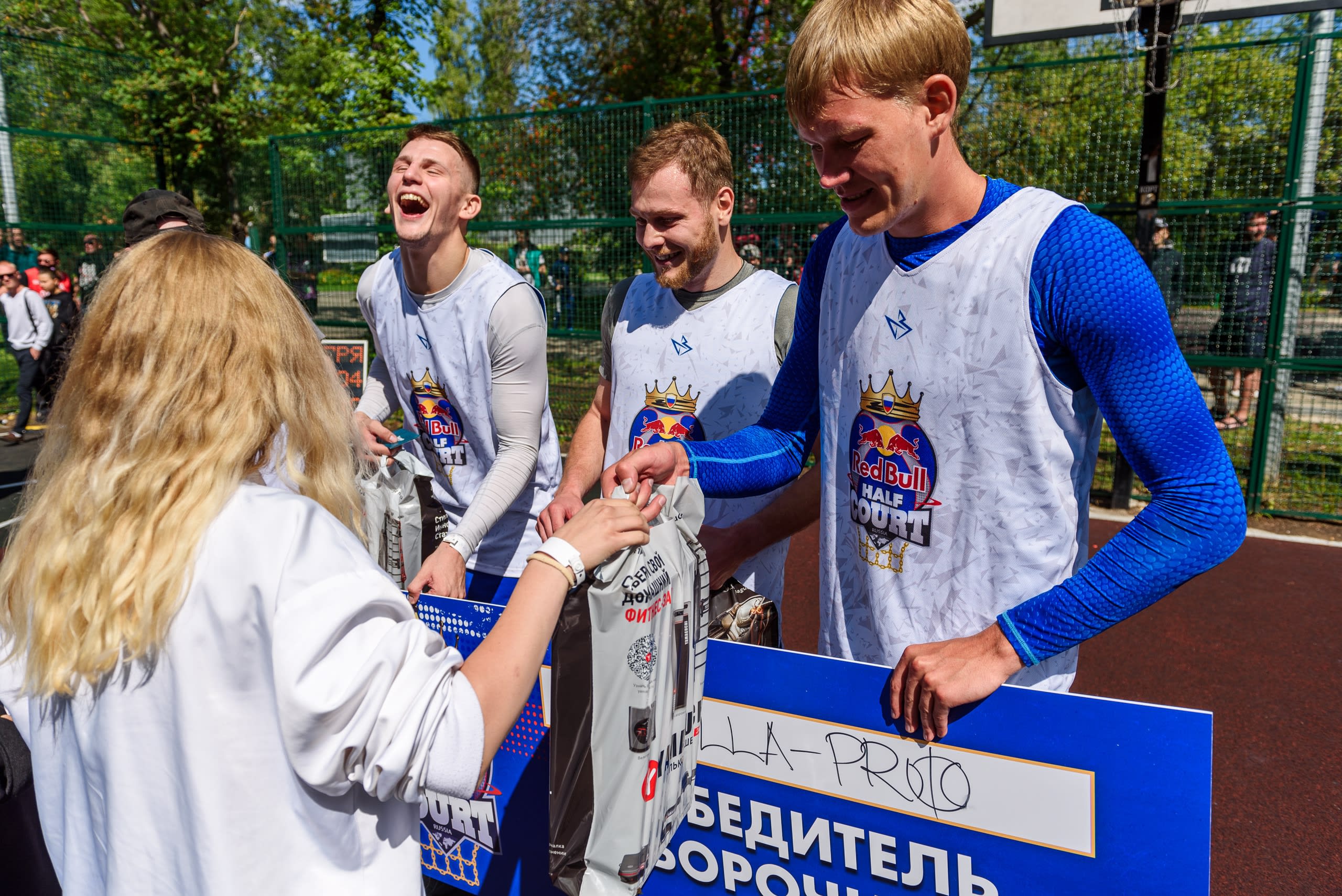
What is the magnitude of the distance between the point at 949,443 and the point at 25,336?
12.5 meters

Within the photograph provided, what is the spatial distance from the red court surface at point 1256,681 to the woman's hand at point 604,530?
2634 millimetres

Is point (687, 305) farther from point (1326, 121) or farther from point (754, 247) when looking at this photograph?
point (1326, 121)

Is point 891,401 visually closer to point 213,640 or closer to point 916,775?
point 916,775

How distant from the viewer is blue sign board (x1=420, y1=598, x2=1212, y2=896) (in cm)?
145

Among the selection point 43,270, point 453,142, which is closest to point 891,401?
point 453,142

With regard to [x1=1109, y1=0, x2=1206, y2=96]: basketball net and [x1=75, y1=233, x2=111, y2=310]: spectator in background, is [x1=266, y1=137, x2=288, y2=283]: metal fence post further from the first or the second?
[x1=1109, y1=0, x2=1206, y2=96]: basketball net

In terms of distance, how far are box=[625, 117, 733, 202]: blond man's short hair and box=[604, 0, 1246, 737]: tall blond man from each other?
2.88 ft

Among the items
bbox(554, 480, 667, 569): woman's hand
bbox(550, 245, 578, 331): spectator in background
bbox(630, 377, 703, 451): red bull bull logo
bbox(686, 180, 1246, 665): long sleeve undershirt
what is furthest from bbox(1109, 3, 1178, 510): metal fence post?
bbox(554, 480, 667, 569): woman's hand

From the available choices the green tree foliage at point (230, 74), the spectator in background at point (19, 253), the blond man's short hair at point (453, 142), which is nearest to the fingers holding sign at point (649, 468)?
the blond man's short hair at point (453, 142)

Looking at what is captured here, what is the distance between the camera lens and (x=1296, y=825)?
10.6ft

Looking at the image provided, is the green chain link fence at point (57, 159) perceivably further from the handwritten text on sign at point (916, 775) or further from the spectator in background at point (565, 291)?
the handwritten text on sign at point (916, 775)

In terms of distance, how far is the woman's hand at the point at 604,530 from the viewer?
1.46 meters

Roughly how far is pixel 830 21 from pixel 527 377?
5.02 feet

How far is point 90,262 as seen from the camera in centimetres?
1305
